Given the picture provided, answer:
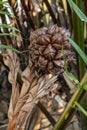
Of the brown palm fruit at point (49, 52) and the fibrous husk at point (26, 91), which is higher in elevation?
the brown palm fruit at point (49, 52)

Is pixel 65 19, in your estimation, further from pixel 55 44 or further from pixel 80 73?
pixel 55 44

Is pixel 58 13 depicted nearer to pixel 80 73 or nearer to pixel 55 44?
pixel 80 73

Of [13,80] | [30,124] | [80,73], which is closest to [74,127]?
[30,124]

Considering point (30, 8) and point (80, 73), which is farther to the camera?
point (30, 8)

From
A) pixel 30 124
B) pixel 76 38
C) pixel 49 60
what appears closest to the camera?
pixel 49 60

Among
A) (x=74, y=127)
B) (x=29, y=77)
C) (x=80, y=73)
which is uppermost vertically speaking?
(x=29, y=77)

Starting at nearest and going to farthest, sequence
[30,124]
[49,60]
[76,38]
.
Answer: [49,60]
[76,38]
[30,124]

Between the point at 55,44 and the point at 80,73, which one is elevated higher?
the point at 55,44

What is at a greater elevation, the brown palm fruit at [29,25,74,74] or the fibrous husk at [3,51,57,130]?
the brown palm fruit at [29,25,74,74]
